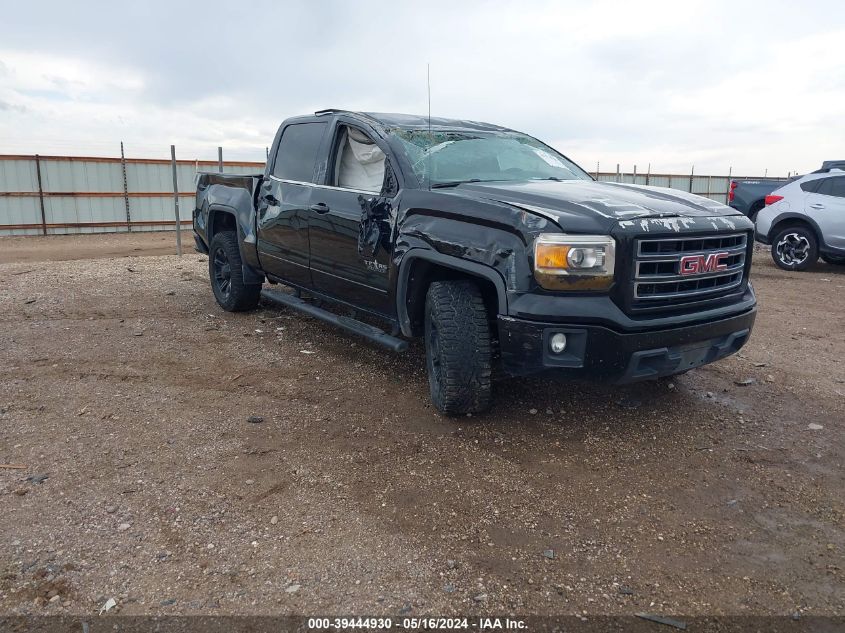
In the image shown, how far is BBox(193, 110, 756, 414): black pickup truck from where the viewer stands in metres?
3.20

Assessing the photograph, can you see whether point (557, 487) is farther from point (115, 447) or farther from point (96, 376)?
point (96, 376)

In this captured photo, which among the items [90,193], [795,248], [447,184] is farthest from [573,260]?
[90,193]

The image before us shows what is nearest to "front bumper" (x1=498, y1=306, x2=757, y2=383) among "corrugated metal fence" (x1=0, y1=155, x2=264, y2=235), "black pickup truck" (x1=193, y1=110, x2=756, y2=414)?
"black pickup truck" (x1=193, y1=110, x2=756, y2=414)

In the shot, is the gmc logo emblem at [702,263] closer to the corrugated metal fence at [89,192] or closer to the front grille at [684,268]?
the front grille at [684,268]

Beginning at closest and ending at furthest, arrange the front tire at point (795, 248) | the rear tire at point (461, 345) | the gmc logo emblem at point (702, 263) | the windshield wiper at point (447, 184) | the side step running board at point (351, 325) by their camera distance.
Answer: the gmc logo emblem at point (702, 263) → the rear tire at point (461, 345) → the windshield wiper at point (447, 184) → the side step running board at point (351, 325) → the front tire at point (795, 248)

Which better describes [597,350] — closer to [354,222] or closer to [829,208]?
[354,222]

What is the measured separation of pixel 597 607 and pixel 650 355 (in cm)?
138

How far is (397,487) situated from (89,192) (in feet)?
57.6

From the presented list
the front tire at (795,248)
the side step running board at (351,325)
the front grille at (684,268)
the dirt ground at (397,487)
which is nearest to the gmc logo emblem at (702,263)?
the front grille at (684,268)

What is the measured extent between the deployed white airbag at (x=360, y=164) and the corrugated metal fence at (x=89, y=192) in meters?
14.9

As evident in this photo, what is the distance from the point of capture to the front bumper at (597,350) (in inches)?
126

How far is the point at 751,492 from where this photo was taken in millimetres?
3131

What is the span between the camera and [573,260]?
314 cm

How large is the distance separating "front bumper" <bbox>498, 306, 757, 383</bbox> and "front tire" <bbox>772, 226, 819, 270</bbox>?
8.05m
